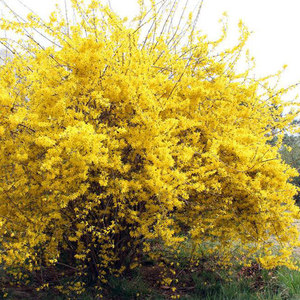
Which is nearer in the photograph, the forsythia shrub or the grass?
the forsythia shrub

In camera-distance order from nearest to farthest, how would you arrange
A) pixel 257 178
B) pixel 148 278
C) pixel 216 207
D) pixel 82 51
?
pixel 82 51
pixel 257 178
pixel 216 207
pixel 148 278

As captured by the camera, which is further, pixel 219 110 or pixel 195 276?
pixel 195 276

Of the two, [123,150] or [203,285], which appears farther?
[203,285]

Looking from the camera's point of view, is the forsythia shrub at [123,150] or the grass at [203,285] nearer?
the forsythia shrub at [123,150]

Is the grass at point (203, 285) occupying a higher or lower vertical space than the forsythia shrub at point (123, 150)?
lower

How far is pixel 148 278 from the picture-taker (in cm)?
370

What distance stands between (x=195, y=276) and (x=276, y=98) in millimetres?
2540

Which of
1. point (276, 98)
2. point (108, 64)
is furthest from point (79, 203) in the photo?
point (276, 98)

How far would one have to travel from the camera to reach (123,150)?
3.08 m

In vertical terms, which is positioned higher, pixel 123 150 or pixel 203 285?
pixel 123 150

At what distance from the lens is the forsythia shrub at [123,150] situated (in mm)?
2592

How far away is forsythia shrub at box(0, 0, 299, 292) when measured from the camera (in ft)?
8.50

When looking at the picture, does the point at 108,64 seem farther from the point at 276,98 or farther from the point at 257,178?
the point at 276,98

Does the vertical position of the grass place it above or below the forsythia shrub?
below
